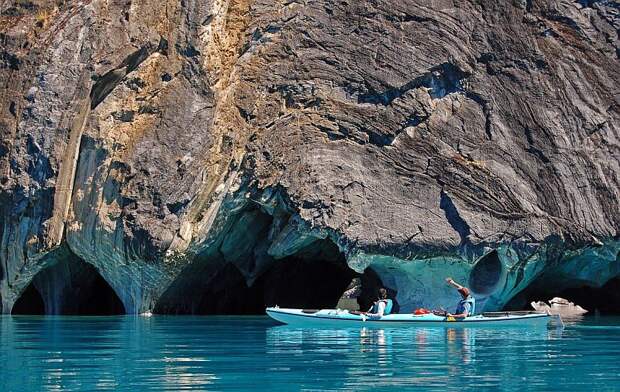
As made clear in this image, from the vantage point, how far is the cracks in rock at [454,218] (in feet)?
103

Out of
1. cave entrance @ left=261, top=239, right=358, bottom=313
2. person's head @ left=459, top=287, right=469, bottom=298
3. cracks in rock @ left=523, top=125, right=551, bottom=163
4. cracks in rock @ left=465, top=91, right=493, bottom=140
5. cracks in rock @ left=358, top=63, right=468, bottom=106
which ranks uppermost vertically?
cracks in rock @ left=358, top=63, right=468, bottom=106

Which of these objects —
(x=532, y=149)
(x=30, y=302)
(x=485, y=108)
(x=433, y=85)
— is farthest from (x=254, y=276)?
(x=532, y=149)

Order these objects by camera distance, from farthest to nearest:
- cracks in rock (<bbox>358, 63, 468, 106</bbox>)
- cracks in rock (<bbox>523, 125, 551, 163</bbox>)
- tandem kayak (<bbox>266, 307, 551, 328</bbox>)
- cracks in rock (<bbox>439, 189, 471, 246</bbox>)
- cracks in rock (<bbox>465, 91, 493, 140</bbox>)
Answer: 1. cracks in rock (<bbox>358, 63, 468, 106</bbox>)
2. cracks in rock (<bbox>465, 91, 493, 140</bbox>)
3. cracks in rock (<bbox>523, 125, 551, 163</bbox>)
4. cracks in rock (<bbox>439, 189, 471, 246</bbox>)
5. tandem kayak (<bbox>266, 307, 551, 328</bbox>)

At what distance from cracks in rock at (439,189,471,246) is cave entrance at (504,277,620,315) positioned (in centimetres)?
419

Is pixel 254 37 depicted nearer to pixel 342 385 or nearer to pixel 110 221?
pixel 110 221

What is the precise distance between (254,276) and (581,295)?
1413 cm

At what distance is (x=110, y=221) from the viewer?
33219 mm

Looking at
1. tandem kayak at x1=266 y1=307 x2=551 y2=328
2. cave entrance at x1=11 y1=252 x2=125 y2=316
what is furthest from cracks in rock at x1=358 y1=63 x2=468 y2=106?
cave entrance at x1=11 y1=252 x2=125 y2=316

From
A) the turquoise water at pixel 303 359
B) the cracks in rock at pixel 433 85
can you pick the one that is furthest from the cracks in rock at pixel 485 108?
the turquoise water at pixel 303 359

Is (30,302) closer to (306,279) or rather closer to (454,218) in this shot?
(306,279)

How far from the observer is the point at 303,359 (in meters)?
16.5

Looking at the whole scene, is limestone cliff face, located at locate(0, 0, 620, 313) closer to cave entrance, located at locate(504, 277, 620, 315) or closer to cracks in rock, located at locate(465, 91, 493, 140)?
cracks in rock, located at locate(465, 91, 493, 140)

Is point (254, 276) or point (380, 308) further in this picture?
point (254, 276)

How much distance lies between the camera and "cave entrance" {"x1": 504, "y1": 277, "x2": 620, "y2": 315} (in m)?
35.0
